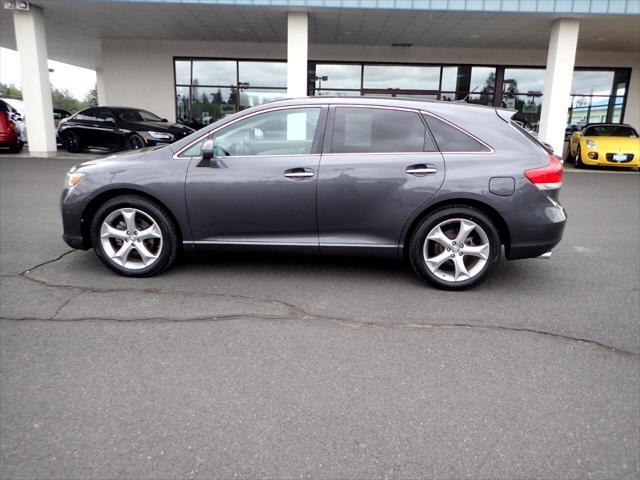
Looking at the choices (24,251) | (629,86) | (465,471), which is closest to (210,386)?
(465,471)

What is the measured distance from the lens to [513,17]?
13273 mm

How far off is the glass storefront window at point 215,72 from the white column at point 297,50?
251 inches

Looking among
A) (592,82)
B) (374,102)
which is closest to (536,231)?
(374,102)

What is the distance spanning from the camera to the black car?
1508cm

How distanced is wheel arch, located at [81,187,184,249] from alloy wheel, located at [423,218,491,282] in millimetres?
2261

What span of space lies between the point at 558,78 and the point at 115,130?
12.7 m

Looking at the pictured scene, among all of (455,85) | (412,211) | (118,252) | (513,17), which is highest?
(513,17)

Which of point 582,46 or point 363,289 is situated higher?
point 582,46

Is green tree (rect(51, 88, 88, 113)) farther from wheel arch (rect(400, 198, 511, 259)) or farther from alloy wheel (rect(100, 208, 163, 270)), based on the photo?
wheel arch (rect(400, 198, 511, 259))

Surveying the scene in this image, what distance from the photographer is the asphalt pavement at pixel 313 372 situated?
7.56 ft

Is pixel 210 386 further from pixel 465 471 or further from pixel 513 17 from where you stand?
pixel 513 17

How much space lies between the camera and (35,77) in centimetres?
1431

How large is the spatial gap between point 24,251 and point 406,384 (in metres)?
→ 4.47

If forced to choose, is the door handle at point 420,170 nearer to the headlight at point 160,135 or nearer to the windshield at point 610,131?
the headlight at point 160,135
